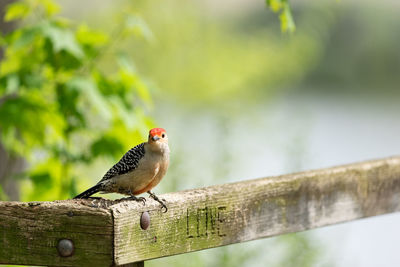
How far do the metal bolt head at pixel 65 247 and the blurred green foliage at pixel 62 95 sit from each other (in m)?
1.30

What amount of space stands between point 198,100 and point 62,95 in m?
4.27

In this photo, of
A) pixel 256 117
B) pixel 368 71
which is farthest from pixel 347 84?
pixel 256 117

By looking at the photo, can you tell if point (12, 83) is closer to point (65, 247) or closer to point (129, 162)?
point (129, 162)

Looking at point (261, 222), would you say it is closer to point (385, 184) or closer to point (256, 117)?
point (385, 184)

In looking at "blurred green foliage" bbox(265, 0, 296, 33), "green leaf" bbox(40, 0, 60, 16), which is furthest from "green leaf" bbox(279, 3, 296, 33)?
"green leaf" bbox(40, 0, 60, 16)

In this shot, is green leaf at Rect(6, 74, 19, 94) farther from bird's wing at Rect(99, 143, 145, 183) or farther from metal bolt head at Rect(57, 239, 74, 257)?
metal bolt head at Rect(57, 239, 74, 257)

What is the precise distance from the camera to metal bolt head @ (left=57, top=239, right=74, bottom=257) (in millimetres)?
1205

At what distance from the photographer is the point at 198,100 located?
679 centimetres

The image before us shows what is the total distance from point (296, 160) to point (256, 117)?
393 centimetres

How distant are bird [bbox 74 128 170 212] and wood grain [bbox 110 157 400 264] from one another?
0.14 metres

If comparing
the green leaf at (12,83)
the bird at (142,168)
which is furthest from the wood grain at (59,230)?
the green leaf at (12,83)

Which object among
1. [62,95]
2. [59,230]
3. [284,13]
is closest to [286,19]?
[284,13]

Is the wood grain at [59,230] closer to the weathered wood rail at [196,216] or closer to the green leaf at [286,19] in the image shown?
the weathered wood rail at [196,216]

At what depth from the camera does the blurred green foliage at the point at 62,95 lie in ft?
8.09
